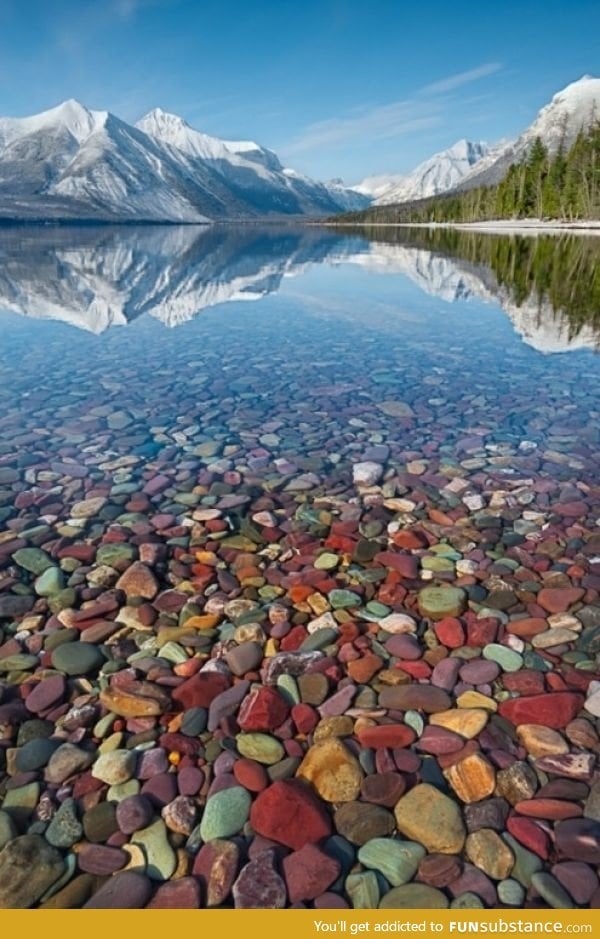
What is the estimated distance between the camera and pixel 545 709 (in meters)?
4.71

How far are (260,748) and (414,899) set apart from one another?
1516mm

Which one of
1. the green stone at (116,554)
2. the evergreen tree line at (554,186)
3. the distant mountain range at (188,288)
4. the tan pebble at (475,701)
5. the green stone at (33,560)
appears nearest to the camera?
the tan pebble at (475,701)

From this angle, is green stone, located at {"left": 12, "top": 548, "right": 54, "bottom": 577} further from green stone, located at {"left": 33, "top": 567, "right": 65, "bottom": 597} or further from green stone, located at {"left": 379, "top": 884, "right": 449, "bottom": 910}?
green stone, located at {"left": 379, "top": 884, "right": 449, "bottom": 910}

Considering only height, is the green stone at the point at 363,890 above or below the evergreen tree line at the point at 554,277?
below

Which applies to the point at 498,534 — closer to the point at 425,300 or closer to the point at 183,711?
the point at 183,711

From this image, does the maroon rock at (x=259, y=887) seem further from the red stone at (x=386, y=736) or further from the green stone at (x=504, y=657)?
the green stone at (x=504, y=657)

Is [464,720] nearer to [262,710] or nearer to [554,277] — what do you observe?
[262,710]

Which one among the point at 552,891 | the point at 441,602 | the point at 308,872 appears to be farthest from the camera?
the point at 441,602

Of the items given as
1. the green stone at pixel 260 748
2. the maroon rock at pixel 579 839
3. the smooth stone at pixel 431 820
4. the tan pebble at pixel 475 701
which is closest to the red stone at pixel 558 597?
the tan pebble at pixel 475 701

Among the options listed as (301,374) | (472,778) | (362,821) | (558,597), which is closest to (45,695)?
(362,821)

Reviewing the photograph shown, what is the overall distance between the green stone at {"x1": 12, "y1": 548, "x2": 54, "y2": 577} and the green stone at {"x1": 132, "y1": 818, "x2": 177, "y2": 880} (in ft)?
12.5

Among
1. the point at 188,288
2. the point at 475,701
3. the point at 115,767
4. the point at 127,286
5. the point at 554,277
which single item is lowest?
the point at 475,701

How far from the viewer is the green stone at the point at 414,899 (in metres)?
3.41

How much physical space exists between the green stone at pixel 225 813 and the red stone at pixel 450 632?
2.49m
